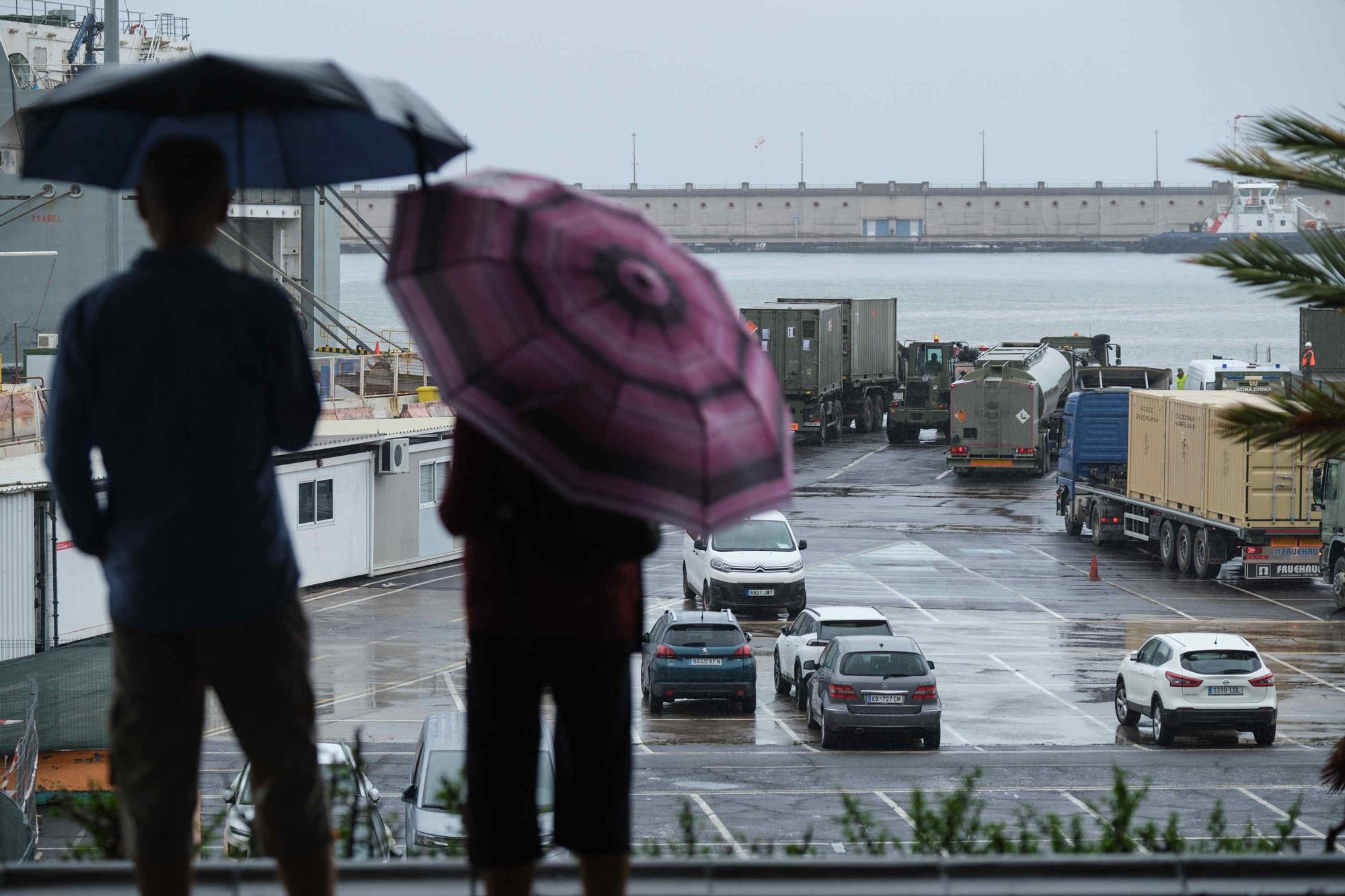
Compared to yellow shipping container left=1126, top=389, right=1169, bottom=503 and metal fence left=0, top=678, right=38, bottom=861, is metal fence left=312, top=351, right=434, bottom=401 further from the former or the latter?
metal fence left=0, top=678, right=38, bottom=861

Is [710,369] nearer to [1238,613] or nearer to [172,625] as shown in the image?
[172,625]

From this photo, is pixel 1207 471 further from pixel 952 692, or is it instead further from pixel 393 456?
pixel 393 456

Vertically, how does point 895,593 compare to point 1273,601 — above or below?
above

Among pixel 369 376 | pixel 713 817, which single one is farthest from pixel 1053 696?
pixel 369 376

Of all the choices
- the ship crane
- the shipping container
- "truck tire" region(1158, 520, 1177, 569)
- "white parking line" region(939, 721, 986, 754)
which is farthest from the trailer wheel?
the ship crane

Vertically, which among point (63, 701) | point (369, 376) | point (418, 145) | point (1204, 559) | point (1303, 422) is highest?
point (418, 145)

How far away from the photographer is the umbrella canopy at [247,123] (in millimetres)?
3904

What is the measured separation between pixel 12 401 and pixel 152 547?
28.1m

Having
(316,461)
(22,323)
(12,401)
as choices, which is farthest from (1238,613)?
(22,323)

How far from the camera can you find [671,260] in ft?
12.8

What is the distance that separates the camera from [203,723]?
3873 millimetres

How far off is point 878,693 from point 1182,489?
680 inches

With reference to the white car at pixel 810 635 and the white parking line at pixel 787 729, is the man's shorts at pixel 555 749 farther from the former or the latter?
the white car at pixel 810 635

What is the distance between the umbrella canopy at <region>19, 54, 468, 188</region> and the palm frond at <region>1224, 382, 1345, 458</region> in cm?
452
